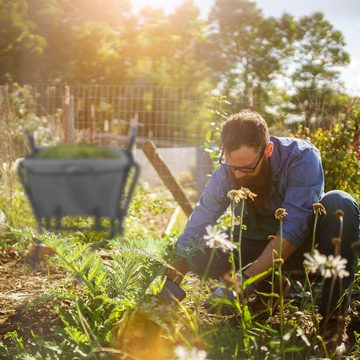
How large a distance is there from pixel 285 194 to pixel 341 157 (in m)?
1.83

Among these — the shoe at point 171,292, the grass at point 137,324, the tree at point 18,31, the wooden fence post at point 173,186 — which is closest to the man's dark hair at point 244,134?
the grass at point 137,324

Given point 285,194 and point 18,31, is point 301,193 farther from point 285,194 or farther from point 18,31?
point 18,31

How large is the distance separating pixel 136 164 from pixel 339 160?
3.88 meters

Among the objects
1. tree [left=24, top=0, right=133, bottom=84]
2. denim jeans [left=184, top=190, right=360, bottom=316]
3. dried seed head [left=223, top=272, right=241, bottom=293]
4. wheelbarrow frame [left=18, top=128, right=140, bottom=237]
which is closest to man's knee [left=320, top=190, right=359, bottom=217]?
denim jeans [left=184, top=190, right=360, bottom=316]

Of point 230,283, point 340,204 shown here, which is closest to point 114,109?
point 340,204

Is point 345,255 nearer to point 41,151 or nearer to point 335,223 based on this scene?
point 335,223

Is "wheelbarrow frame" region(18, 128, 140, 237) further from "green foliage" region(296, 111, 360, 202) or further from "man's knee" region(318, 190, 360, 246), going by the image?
"green foliage" region(296, 111, 360, 202)

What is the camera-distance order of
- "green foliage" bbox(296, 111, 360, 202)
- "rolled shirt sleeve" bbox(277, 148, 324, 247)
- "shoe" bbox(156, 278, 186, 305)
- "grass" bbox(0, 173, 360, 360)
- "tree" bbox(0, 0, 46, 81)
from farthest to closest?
1. "green foliage" bbox(296, 111, 360, 202)
2. "rolled shirt sleeve" bbox(277, 148, 324, 247)
3. "shoe" bbox(156, 278, 186, 305)
4. "grass" bbox(0, 173, 360, 360)
5. "tree" bbox(0, 0, 46, 81)

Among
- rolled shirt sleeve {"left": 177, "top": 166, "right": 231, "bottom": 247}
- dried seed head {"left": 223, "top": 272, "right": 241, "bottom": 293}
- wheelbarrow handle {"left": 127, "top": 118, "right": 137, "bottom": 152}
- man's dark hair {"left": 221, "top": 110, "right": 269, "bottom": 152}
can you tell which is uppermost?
wheelbarrow handle {"left": 127, "top": 118, "right": 137, "bottom": 152}

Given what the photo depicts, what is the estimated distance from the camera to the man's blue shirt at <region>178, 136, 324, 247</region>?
2.50 m

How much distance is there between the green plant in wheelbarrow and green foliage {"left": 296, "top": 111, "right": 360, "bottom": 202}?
3564 millimetres

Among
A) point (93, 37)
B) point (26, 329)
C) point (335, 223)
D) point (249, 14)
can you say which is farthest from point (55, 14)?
point (26, 329)

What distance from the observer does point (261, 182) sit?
9.04 feet

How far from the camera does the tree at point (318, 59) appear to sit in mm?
1634
